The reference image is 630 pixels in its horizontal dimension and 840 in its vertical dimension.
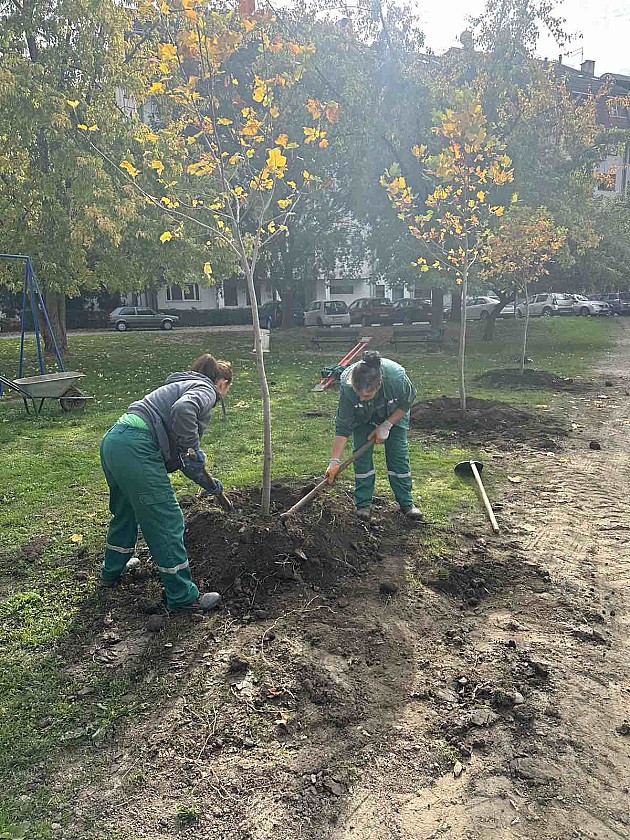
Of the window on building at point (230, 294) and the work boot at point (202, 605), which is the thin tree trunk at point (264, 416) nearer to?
the work boot at point (202, 605)

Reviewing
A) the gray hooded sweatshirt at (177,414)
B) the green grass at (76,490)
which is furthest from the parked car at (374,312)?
the gray hooded sweatshirt at (177,414)

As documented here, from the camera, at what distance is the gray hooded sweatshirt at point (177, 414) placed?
12.2 ft

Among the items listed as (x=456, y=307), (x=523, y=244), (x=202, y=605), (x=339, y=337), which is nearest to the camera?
(x=202, y=605)

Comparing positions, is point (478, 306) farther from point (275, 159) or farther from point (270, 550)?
point (270, 550)

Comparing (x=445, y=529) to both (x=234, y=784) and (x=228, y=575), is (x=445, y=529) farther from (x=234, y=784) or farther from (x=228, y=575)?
(x=234, y=784)

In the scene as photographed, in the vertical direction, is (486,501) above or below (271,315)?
below

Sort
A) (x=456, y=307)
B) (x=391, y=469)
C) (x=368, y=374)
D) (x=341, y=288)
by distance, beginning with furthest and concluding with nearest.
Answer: (x=341, y=288) → (x=456, y=307) → (x=391, y=469) → (x=368, y=374)

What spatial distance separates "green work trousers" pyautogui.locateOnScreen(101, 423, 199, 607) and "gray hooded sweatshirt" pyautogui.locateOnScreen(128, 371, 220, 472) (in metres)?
0.08

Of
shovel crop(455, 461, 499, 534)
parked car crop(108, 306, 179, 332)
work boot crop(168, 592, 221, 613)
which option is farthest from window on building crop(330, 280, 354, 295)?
work boot crop(168, 592, 221, 613)

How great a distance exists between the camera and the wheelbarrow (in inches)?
381

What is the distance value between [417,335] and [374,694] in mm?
19842

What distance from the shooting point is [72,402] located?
417 inches

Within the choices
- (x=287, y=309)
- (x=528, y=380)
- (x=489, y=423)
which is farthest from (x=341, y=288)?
(x=489, y=423)

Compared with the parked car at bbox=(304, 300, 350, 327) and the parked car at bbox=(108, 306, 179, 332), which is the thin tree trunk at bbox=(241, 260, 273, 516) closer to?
the parked car at bbox=(304, 300, 350, 327)
